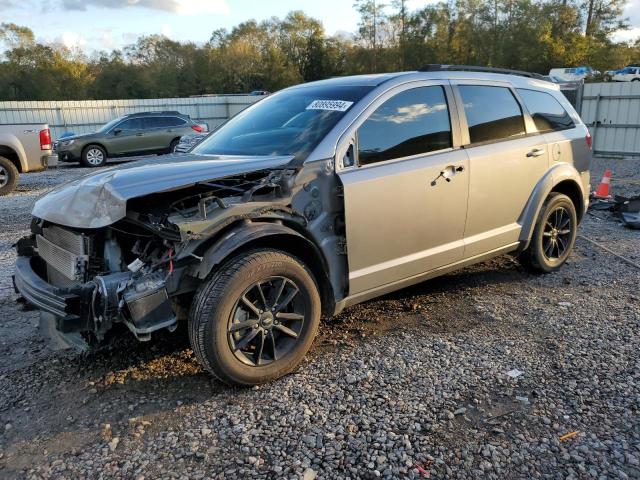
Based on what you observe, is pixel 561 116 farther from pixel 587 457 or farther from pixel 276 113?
pixel 587 457

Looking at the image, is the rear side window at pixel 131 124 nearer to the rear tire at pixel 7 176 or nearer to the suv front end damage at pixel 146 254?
the rear tire at pixel 7 176

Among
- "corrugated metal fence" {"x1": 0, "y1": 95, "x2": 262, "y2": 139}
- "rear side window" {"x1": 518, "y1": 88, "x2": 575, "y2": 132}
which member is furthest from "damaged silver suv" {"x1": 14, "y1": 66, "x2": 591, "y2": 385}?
"corrugated metal fence" {"x1": 0, "y1": 95, "x2": 262, "y2": 139}

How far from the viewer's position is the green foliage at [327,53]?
49312 millimetres

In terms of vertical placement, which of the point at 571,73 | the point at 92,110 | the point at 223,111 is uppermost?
the point at 571,73

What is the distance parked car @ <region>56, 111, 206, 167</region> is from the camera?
17.2m

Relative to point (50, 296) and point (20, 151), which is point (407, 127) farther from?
point (20, 151)

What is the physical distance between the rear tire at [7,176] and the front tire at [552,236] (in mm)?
10025

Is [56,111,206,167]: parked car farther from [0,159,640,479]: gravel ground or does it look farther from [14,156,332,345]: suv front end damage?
[14,156,332,345]: suv front end damage

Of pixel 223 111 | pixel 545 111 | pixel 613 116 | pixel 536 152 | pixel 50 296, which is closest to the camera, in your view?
pixel 50 296

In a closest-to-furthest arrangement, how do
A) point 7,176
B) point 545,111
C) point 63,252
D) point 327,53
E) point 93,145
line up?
point 63,252, point 545,111, point 7,176, point 93,145, point 327,53

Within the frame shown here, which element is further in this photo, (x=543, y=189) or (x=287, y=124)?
(x=543, y=189)

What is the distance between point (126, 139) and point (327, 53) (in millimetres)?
44088

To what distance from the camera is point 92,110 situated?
81.6 ft

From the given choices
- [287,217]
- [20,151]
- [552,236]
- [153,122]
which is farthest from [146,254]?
[153,122]
